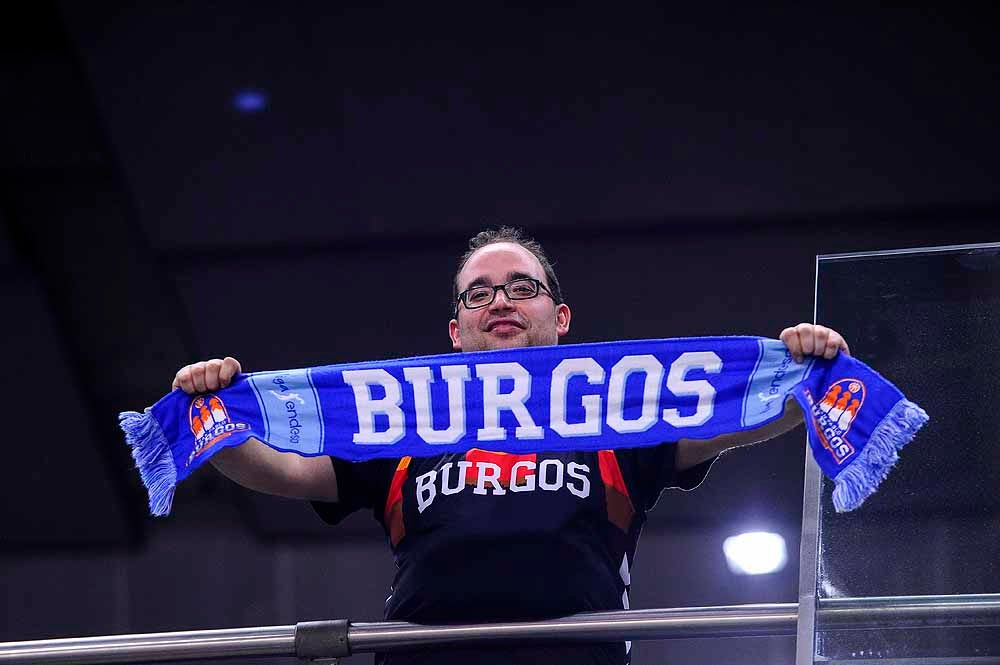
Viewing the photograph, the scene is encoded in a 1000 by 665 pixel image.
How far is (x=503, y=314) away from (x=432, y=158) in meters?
1.74

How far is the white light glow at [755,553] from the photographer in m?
A: 3.59

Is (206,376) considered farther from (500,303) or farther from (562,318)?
(562,318)

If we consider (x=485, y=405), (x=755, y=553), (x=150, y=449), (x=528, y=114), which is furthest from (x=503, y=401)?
(x=755, y=553)

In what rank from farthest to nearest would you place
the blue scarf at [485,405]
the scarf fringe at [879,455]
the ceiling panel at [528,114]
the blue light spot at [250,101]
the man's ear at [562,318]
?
the blue light spot at [250,101], the ceiling panel at [528,114], the man's ear at [562,318], the blue scarf at [485,405], the scarf fringe at [879,455]

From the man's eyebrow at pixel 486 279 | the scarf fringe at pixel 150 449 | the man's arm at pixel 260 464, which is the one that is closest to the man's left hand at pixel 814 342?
the man's eyebrow at pixel 486 279

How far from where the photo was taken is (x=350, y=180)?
348cm

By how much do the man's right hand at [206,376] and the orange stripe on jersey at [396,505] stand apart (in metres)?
0.26

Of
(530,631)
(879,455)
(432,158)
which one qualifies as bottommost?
(530,631)

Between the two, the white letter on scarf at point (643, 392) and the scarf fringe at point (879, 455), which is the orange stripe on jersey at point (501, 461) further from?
the scarf fringe at point (879, 455)

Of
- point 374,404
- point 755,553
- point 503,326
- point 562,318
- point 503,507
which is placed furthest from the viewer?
point 755,553

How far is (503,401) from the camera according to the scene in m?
1.63

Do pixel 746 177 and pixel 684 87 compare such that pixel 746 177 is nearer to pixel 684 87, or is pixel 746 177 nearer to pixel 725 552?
pixel 684 87

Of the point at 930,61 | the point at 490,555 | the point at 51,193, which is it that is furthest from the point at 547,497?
the point at 51,193

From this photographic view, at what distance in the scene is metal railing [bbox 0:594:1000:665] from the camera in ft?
4.76
